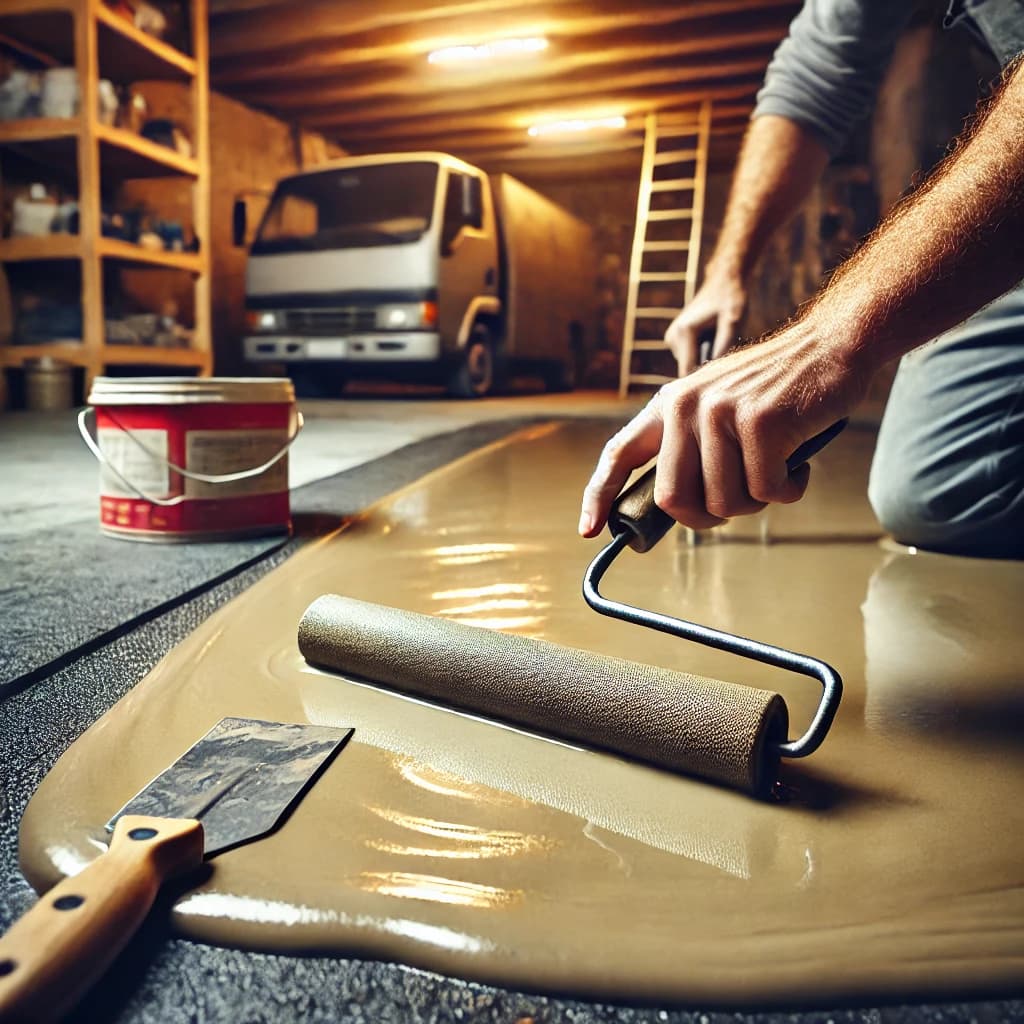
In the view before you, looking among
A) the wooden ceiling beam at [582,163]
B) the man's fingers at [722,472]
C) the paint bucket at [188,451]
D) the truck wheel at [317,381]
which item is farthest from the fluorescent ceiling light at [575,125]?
the man's fingers at [722,472]

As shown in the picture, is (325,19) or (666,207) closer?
(325,19)

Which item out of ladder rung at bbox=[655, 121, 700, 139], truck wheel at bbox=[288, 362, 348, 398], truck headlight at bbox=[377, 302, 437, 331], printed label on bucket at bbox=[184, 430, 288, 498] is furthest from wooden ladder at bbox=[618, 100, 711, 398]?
printed label on bucket at bbox=[184, 430, 288, 498]

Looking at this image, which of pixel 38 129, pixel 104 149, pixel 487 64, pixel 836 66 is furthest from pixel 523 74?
pixel 836 66

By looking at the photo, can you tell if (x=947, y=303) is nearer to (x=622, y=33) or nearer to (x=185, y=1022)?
(x=185, y=1022)

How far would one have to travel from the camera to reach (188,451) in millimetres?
1452

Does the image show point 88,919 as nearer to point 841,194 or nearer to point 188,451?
point 188,451

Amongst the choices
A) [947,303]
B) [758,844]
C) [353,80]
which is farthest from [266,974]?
[353,80]

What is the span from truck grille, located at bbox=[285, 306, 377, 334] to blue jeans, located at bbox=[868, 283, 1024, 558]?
4431mm

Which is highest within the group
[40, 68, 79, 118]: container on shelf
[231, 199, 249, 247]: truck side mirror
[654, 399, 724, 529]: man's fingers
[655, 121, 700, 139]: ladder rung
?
[655, 121, 700, 139]: ladder rung

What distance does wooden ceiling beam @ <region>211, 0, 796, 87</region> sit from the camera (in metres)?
5.62

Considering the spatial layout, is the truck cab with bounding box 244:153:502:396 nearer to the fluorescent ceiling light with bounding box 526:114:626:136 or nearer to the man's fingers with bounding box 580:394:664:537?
the fluorescent ceiling light with bounding box 526:114:626:136

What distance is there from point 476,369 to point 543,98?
2590mm

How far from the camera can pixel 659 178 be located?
9.77m

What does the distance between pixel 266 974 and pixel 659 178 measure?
1018 centimetres
